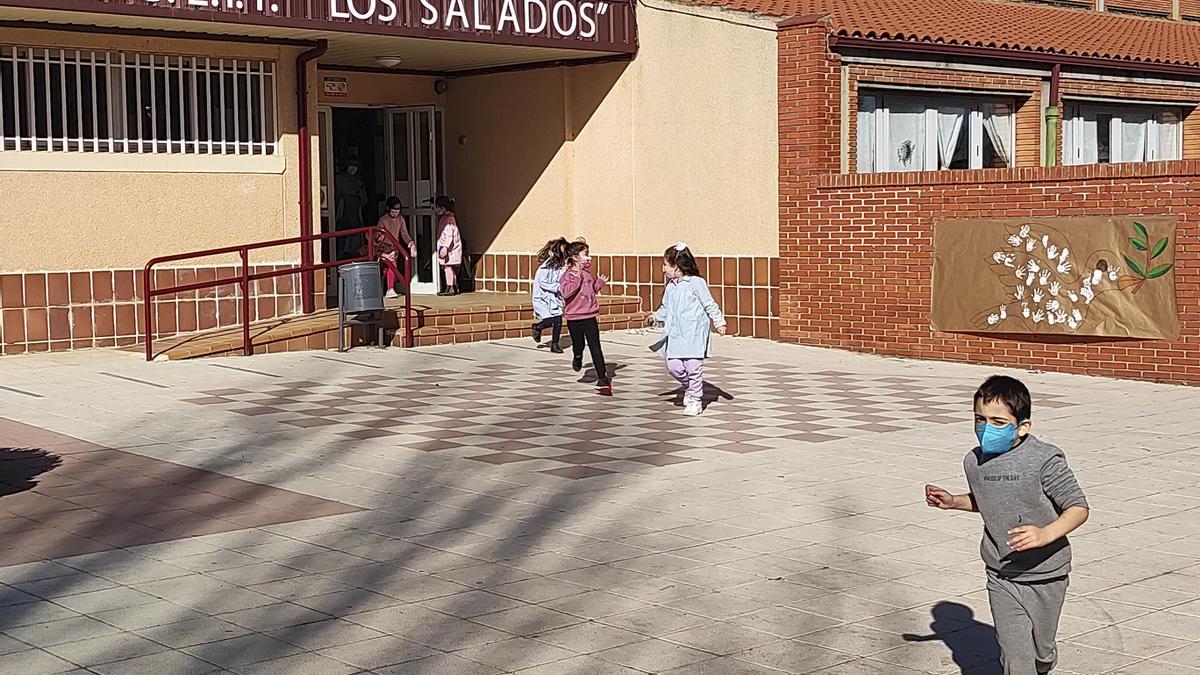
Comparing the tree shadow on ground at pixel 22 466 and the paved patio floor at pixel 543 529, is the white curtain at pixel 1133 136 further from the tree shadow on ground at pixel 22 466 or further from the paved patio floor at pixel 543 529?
the tree shadow on ground at pixel 22 466

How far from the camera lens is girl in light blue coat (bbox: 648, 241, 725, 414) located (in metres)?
12.0

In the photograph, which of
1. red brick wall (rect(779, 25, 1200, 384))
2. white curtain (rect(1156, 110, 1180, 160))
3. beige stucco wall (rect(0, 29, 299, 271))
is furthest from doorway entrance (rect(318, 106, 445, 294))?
white curtain (rect(1156, 110, 1180, 160))

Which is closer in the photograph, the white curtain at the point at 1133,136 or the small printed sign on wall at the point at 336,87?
the small printed sign on wall at the point at 336,87

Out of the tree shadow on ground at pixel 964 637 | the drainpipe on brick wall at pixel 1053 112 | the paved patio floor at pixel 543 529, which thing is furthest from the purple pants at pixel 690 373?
the drainpipe on brick wall at pixel 1053 112

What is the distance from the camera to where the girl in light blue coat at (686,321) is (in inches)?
472

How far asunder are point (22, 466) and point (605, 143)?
10.7m

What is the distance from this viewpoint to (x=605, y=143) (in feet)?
62.9

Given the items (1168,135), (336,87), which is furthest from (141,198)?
(1168,135)

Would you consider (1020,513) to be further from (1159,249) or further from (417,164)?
(417,164)

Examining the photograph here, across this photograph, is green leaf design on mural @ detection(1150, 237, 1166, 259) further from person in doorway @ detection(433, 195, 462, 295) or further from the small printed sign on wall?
the small printed sign on wall

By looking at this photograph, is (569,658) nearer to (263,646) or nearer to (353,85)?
(263,646)

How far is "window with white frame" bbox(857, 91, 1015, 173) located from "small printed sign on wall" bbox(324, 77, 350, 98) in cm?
671

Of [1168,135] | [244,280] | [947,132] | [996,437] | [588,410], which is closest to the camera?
[996,437]

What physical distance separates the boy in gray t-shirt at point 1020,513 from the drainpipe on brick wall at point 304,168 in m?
12.9
